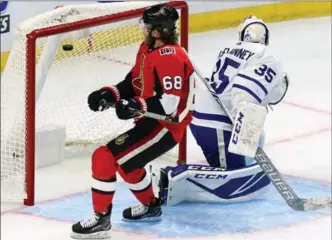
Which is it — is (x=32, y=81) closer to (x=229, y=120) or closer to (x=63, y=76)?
(x=229, y=120)

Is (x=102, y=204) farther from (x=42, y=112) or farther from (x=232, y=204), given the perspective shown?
(x=42, y=112)

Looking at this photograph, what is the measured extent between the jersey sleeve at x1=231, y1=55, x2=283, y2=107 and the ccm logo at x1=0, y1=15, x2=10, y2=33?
1.97 m

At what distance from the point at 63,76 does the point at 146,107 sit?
1.14 metres

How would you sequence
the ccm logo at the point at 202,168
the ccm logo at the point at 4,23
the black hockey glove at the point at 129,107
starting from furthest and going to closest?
the ccm logo at the point at 4,23 < the ccm logo at the point at 202,168 < the black hockey glove at the point at 129,107

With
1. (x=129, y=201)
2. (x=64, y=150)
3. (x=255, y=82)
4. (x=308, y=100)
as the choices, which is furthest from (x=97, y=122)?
(x=308, y=100)

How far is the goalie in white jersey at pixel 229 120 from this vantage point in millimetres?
4055

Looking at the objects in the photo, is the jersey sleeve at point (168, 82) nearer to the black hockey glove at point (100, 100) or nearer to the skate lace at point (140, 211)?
the black hockey glove at point (100, 100)

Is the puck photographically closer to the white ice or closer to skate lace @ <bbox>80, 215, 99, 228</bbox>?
the white ice

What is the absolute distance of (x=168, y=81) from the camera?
362 centimetres

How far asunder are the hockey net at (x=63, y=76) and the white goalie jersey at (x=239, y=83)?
15.2 inches

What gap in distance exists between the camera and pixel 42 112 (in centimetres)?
459

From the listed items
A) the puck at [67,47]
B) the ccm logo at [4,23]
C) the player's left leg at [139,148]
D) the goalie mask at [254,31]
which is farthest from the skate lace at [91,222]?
the ccm logo at [4,23]

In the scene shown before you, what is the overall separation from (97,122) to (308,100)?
4.85 ft

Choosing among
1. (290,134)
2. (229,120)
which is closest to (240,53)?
(229,120)
